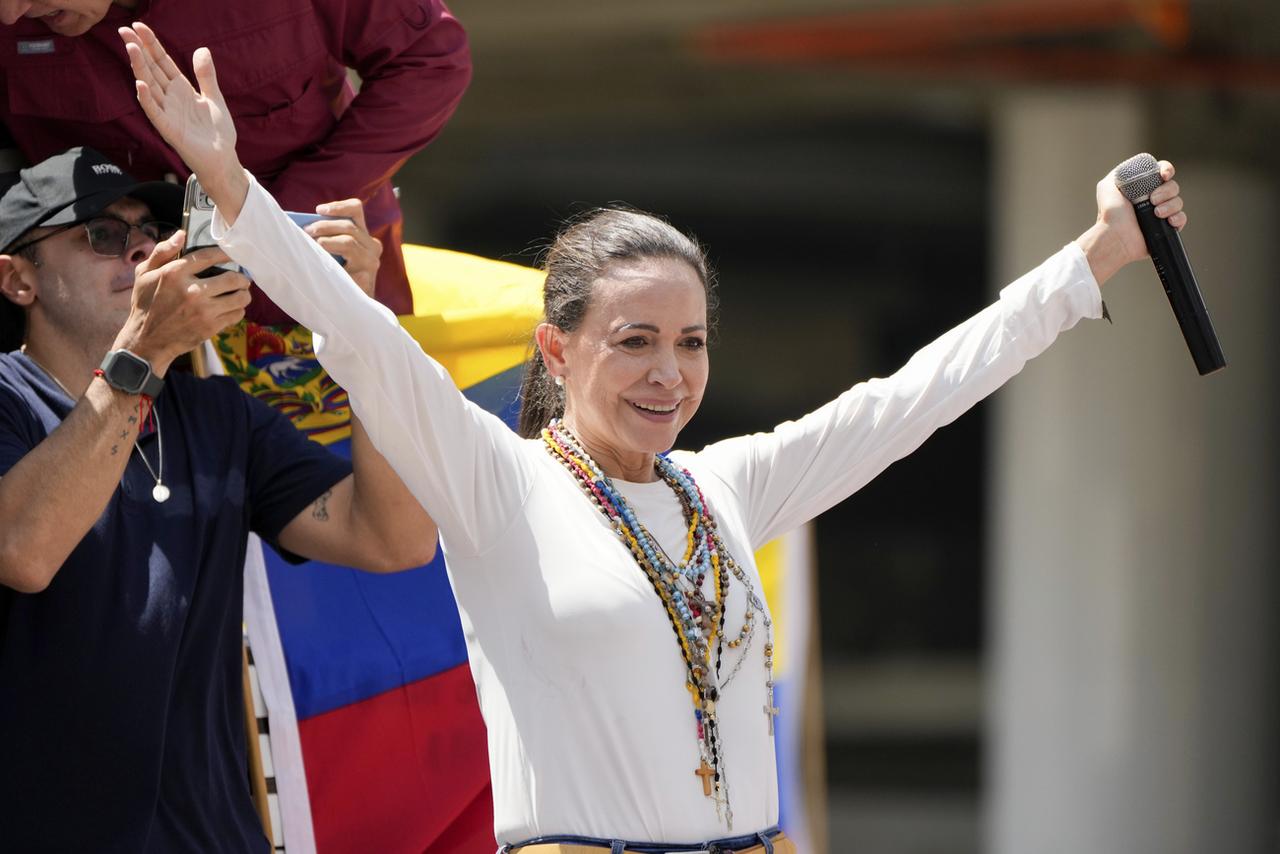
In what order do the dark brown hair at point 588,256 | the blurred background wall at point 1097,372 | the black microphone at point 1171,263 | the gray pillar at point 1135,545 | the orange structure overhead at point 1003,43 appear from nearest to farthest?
the dark brown hair at point 588,256 < the black microphone at point 1171,263 < the orange structure overhead at point 1003,43 < the blurred background wall at point 1097,372 < the gray pillar at point 1135,545

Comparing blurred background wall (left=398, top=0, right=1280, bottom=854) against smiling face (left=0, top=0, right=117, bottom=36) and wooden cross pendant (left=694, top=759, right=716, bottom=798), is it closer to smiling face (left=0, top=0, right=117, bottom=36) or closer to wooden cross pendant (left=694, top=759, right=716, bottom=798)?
smiling face (left=0, top=0, right=117, bottom=36)

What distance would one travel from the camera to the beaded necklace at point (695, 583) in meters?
2.29

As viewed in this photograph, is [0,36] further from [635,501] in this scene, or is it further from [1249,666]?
[1249,666]

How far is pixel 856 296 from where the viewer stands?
540 inches

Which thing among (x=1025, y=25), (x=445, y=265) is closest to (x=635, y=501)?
(x=445, y=265)

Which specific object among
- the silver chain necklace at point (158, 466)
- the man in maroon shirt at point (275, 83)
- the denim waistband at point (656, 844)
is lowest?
the denim waistband at point (656, 844)

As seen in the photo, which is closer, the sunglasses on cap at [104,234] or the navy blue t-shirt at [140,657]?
the navy blue t-shirt at [140,657]

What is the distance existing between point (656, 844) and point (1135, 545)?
A: 6762 millimetres

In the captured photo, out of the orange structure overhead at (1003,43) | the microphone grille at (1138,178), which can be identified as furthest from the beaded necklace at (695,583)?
the orange structure overhead at (1003,43)

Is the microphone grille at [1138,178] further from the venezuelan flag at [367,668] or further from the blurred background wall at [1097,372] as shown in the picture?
the blurred background wall at [1097,372]

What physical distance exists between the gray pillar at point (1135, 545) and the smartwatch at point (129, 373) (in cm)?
675

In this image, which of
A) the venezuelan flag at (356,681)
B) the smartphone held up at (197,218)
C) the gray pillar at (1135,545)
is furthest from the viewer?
the gray pillar at (1135,545)

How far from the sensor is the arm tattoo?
2.58 metres

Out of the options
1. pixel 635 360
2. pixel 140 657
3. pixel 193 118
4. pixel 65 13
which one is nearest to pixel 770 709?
pixel 635 360
